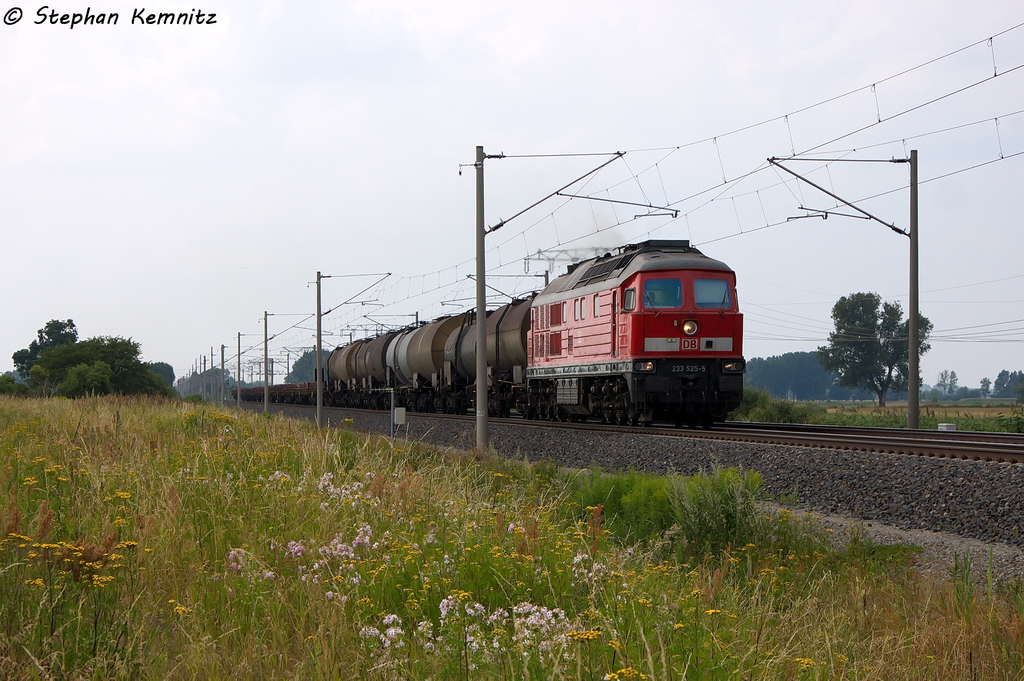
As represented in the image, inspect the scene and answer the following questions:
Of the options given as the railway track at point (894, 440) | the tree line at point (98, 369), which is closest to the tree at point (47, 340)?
the tree line at point (98, 369)

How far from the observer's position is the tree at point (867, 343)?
10831cm

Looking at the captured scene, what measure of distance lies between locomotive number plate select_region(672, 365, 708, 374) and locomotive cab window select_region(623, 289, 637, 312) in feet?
5.21

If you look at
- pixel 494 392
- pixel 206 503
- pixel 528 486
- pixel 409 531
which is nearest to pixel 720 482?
pixel 528 486

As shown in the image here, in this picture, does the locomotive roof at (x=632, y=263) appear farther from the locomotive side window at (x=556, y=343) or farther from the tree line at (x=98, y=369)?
the tree line at (x=98, y=369)

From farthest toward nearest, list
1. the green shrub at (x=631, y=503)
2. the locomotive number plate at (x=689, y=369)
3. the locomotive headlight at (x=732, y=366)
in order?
1. the locomotive headlight at (x=732, y=366)
2. the locomotive number plate at (x=689, y=369)
3. the green shrub at (x=631, y=503)

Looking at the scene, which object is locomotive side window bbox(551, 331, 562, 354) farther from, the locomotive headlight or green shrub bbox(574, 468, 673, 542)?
green shrub bbox(574, 468, 673, 542)

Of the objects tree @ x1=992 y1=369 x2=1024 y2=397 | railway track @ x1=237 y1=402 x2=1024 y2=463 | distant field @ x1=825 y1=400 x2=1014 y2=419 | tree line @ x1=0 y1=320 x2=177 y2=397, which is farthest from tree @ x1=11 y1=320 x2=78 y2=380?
tree @ x1=992 y1=369 x2=1024 y2=397

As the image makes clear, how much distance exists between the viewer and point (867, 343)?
358ft

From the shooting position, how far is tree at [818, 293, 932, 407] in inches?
4264

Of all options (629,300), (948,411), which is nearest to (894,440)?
(629,300)

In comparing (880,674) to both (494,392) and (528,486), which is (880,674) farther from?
(494,392)

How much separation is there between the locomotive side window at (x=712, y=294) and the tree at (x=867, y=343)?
9417 cm

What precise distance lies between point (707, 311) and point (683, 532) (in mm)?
10661

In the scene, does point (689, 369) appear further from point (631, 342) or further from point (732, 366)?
point (631, 342)
